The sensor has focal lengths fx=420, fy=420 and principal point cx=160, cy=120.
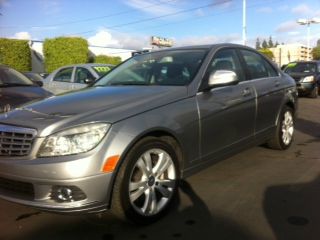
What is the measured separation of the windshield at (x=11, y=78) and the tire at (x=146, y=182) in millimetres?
4430

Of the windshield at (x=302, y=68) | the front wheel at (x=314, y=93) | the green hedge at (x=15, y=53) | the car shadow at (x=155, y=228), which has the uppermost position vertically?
the green hedge at (x=15, y=53)

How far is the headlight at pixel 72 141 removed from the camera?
335 centimetres

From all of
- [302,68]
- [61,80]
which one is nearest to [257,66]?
[61,80]

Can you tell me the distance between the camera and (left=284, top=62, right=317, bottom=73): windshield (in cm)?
1703

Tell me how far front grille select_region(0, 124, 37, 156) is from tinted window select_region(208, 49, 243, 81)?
2.11 meters

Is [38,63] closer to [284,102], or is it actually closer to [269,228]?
[284,102]

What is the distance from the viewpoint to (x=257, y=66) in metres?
5.82

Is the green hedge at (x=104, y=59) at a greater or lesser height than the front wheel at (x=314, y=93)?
greater

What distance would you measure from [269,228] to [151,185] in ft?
3.58

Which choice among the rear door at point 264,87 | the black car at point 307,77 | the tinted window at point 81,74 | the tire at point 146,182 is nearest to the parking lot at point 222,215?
the tire at point 146,182

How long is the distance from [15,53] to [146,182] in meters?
27.3

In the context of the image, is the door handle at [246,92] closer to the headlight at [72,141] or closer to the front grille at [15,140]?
the headlight at [72,141]

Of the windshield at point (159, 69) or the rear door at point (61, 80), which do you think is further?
A: the rear door at point (61, 80)

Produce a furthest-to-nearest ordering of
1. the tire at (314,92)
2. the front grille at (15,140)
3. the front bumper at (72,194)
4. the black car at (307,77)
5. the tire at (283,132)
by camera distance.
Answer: the tire at (314,92) < the black car at (307,77) < the tire at (283,132) < the front grille at (15,140) < the front bumper at (72,194)
